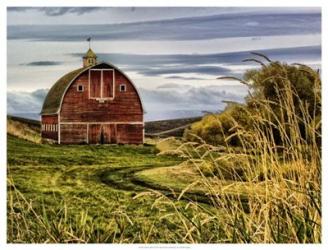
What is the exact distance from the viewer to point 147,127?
445cm

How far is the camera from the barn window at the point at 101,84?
14.4 feet

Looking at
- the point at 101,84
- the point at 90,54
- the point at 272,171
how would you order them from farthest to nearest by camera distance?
1. the point at 101,84
2. the point at 90,54
3. the point at 272,171

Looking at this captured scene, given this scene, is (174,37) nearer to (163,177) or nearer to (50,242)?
(163,177)

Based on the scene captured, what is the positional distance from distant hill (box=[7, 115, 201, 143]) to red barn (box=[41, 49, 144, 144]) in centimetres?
5

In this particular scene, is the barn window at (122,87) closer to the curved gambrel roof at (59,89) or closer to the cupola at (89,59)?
the curved gambrel roof at (59,89)

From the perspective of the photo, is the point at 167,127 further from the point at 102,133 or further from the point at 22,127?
the point at 22,127

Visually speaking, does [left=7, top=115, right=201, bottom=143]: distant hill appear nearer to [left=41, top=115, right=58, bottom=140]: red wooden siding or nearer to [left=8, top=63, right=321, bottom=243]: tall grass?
[left=41, top=115, right=58, bottom=140]: red wooden siding

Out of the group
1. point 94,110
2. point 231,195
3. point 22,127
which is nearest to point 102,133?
point 94,110

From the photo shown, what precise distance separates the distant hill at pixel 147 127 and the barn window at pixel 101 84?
32 cm

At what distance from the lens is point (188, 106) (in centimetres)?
437

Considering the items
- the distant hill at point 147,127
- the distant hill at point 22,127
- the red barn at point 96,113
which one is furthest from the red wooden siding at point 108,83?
the distant hill at point 22,127

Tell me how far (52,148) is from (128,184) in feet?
1.80

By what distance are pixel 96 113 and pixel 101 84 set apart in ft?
0.62
